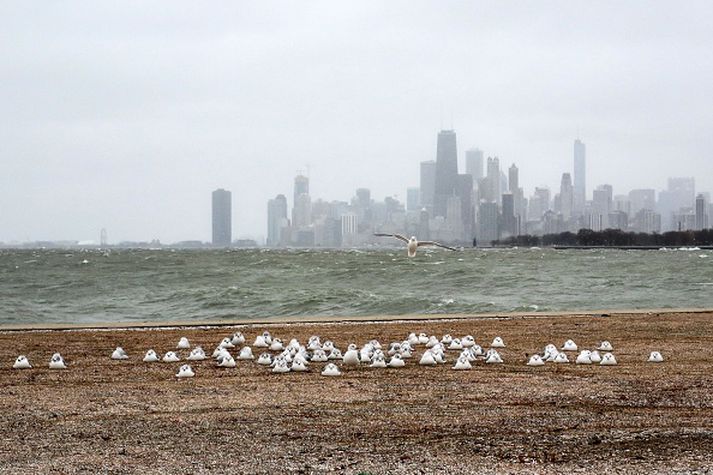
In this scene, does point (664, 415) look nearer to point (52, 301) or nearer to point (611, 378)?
point (611, 378)

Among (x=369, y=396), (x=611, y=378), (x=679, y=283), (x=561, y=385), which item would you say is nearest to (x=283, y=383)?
(x=369, y=396)

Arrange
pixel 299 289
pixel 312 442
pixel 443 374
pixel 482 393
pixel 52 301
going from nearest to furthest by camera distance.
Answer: pixel 312 442 < pixel 482 393 < pixel 443 374 < pixel 52 301 < pixel 299 289

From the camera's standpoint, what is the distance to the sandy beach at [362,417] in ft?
24.6

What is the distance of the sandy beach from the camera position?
7488mm

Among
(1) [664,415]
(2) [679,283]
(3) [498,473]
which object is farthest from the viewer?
(2) [679,283]

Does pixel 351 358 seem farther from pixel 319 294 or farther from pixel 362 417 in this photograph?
pixel 319 294

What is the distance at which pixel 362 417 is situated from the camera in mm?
9445

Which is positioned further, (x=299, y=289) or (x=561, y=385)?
(x=299, y=289)

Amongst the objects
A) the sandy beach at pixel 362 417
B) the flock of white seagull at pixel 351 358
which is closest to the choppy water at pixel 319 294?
the flock of white seagull at pixel 351 358

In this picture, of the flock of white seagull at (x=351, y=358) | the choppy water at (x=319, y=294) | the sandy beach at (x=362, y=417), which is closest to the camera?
the sandy beach at (x=362, y=417)

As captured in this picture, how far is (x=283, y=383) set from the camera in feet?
39.1

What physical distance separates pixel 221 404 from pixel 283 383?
67.0 inches

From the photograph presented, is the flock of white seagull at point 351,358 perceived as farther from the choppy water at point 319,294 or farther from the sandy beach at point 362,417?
the choppy water at point 319,294

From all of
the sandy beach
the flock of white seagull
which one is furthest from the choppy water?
the sandy beach
